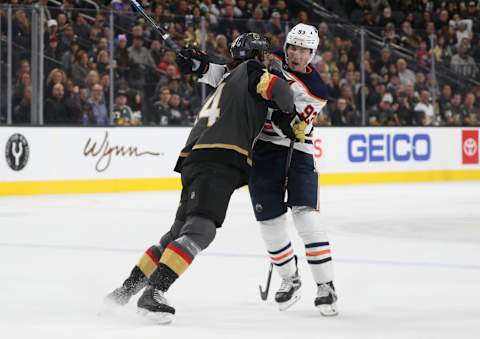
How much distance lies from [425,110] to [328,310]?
440 inches

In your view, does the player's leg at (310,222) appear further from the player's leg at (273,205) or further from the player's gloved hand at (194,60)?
the player's gloved hand at (194,60)

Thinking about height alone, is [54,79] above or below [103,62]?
below

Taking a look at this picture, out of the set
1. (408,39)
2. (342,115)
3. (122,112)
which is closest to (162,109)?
(122,112)

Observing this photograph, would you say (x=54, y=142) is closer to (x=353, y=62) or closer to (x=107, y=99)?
(x=107, y=99)

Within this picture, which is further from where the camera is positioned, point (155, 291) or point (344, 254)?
point (344, 254)

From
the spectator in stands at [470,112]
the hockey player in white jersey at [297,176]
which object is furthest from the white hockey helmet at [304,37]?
the spectator in stands at [470,112]

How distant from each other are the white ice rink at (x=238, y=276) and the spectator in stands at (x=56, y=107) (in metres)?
2.01

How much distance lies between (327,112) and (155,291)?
412 inches

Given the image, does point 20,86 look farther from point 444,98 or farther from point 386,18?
point 386,18

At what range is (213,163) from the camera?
4293 millimetres

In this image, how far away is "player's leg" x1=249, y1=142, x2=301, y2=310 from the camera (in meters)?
4.68

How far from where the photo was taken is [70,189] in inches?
485

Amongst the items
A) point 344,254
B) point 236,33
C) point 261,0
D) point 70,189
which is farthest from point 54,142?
point 344,254

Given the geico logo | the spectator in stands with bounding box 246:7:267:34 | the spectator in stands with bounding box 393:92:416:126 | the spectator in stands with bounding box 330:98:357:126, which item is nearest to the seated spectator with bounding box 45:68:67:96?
the spectator in stands with bounding box 246:7:267:34
